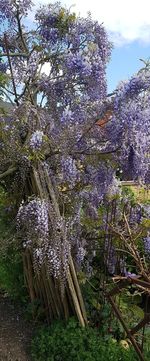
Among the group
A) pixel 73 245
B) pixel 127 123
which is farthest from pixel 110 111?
pixel 73 245

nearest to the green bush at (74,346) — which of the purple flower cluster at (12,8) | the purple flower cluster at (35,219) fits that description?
the purple flower cluster at (35,219)

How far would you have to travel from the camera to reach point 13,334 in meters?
3.83

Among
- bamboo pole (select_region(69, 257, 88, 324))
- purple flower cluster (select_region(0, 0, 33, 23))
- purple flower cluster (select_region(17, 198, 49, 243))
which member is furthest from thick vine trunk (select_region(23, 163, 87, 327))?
purple flower cluster (select_region(0, 0, 33, 23))

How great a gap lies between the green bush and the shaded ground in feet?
0.32

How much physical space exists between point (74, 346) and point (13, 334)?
63 cm

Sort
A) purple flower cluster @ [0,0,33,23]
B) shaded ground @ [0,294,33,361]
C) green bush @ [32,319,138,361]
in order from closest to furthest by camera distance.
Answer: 1. green bush @ [32,319,138,361]
2. shaded ground @ [0,294,33,361]
3. purple flower cluster @ [0,0,33,23]

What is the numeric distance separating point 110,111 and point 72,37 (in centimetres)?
75

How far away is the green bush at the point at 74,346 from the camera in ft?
10.9

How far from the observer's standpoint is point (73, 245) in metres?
3.85

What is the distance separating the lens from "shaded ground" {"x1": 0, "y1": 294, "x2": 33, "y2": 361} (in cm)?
358

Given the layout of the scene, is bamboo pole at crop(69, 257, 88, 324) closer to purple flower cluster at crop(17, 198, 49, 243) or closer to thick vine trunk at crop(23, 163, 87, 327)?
thick vine trunk at crop(23, 163, 87, 327)

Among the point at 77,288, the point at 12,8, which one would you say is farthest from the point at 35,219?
the point at 12,8

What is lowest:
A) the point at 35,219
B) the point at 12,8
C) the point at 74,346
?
the point at 74,346

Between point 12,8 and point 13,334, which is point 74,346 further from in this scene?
point 12,8
